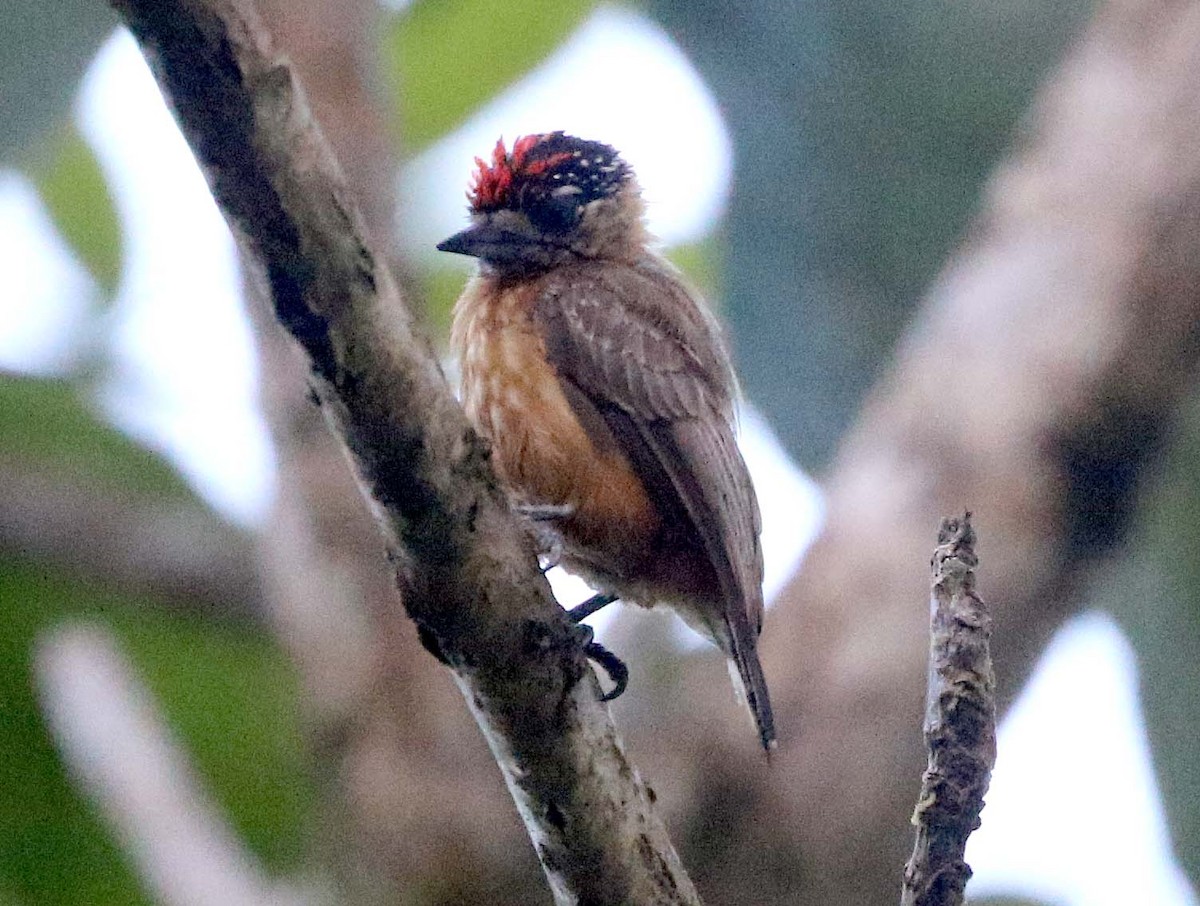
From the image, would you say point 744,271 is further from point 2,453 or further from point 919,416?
point 2,453

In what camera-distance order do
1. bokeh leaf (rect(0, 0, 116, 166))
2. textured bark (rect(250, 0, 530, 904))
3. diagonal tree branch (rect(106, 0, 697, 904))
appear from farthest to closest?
bokeh leaf (rect(0, 0, 116, 166)) < textured bark (rect(250, 0, 530, 904)) < diagonal tree branch (rect(106, 0, 697, 904))

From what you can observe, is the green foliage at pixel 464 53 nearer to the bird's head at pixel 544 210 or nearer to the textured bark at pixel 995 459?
the bird's head at pixel 544 210

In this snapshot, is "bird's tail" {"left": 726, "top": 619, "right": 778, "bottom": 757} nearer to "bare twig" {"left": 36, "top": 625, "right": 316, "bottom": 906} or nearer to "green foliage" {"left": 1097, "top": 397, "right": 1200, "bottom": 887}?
"bare twig" {"left": 36, "top": 625, "right": 316, "bottom": 906}

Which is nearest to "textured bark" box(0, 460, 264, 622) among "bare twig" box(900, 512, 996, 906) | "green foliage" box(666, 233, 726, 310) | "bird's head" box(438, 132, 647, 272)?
"bird's head" box(438, 132, 647, 272)

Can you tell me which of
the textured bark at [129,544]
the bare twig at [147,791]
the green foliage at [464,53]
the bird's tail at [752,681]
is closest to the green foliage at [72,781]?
the textured bark at [129,544]

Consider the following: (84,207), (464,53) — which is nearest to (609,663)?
(464,53)
